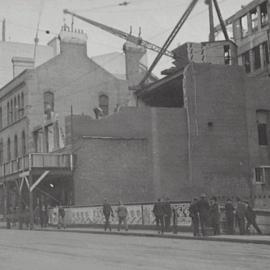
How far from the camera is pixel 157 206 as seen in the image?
2770 centimetres

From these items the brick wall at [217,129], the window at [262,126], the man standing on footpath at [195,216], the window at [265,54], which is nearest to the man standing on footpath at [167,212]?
the man standing on footpath at [195,216]

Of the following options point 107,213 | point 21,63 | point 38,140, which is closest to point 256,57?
point 38,140

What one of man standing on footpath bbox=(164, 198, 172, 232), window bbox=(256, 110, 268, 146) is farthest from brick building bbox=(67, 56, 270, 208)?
man standing on footpath bbox=(164, 198, 172, 232)

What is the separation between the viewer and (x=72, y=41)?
54.7m

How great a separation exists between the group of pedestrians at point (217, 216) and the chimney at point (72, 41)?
32540 mm

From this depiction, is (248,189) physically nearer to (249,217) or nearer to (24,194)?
(24,194)

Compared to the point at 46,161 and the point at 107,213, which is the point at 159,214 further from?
the point at 46,161

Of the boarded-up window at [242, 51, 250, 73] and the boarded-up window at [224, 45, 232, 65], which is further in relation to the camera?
the boarded-up window at [242, 51, 250, 73]

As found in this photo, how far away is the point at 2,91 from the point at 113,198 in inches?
877

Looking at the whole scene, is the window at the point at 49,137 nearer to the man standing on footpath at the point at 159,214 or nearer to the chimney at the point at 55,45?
the man standing on footpath at the point at 159,214

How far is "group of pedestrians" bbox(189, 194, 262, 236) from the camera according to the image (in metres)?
23.7

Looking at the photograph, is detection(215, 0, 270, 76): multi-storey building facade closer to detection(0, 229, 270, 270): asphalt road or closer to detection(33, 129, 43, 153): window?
detection(33, 129, 43, 153): window

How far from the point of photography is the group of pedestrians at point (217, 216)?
23.7m

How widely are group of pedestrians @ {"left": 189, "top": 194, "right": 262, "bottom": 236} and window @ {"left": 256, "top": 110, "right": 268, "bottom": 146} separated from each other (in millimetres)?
22652
